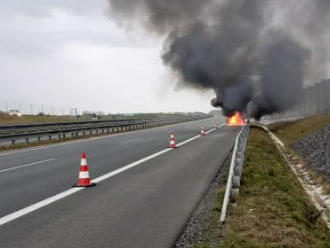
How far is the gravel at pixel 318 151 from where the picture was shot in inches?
603

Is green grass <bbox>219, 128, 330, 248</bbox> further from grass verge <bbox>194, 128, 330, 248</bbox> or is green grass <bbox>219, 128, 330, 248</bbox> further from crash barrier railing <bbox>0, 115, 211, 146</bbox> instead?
crash barrier railing <bbox>0, 115, 211, 146</bbox>

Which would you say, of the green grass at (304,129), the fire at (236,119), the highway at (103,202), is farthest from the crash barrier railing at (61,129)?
the green grass at (304,129)

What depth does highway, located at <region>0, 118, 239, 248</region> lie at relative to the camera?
593cm

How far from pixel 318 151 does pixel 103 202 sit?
13.2 metres

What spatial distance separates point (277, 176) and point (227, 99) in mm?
40536

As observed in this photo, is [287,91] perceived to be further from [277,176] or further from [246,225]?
[246,225]

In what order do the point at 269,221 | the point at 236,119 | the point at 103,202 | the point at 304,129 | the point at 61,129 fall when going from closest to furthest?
the point at 269,221 → the point at 103,202 → the point at 61,129 → the point at 304,129 → the point at 236,119

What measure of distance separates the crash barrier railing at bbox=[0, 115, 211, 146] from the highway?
384 inches

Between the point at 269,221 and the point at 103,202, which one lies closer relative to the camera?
the point at 269,221

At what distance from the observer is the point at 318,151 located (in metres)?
18.9

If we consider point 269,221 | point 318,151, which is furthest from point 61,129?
point 269,221

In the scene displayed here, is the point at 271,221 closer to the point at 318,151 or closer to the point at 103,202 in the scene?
the point at 103,202

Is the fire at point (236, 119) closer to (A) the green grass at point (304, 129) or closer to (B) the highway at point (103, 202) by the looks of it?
(A) the green grass at point (304, 129)

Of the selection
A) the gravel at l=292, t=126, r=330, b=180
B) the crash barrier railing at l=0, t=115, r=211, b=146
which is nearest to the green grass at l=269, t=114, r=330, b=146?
the gravel at l=292, t=126, r=330, b=180
